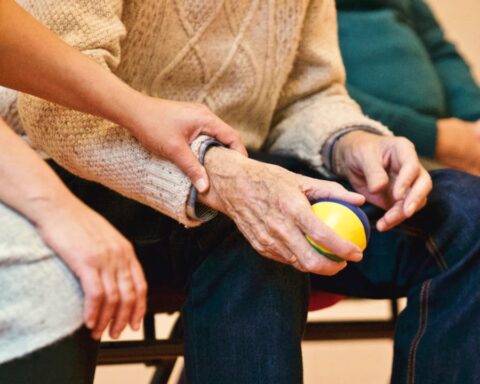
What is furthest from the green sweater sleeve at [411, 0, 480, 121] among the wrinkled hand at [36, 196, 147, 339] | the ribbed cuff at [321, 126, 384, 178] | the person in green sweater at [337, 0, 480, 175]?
the wrinkled hand at [36, 196, 147, 339]

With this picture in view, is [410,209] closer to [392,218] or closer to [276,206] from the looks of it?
[392,218]

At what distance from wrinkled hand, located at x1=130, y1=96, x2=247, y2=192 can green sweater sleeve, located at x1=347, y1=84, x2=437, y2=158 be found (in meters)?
0.76

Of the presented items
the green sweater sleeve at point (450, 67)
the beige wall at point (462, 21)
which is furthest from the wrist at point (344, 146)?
the beige wall at point (462, 21)

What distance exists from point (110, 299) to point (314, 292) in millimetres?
445

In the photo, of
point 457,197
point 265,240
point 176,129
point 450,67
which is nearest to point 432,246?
point 457,197

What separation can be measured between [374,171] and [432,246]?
0.42 ft

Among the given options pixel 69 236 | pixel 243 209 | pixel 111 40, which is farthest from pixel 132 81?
pixel 69 236

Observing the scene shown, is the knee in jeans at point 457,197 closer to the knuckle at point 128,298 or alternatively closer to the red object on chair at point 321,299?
the red object on chair at point 321,299

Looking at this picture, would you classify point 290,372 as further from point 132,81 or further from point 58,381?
point 132,81

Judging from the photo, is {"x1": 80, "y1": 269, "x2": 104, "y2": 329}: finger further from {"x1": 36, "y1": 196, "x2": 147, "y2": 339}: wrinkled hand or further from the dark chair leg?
the dark chair leg

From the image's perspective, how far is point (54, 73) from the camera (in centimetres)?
75

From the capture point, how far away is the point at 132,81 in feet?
3.15

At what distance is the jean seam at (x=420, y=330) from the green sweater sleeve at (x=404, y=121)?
0.65 m

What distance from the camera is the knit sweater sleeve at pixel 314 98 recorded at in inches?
41.6
